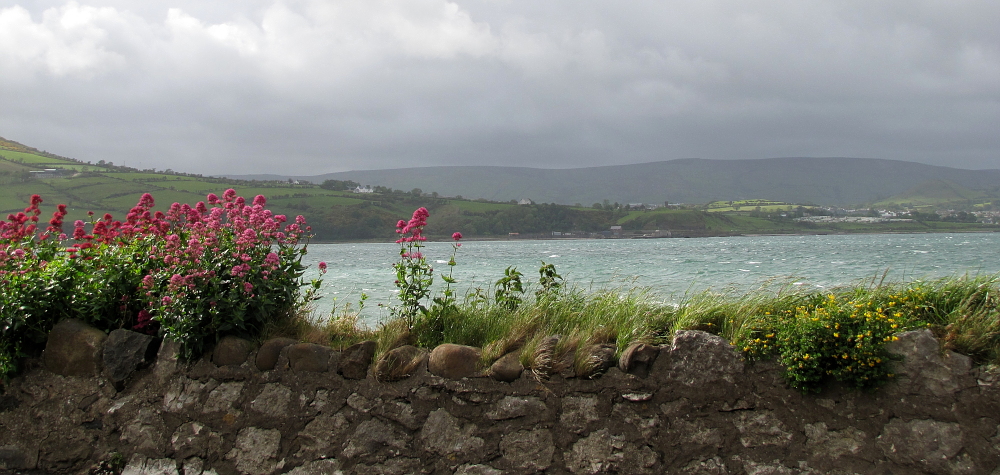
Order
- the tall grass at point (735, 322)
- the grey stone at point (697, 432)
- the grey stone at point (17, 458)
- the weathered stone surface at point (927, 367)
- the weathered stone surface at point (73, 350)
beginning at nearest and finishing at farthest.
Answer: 1. the weathered stone surface at point (927, 367)
2. the tall grass at point (735, 322)
3. the grey stone at point (697, 432)
4. the grey stone at point (17, 458)
5. the weathered stone surface at point (73, 350)

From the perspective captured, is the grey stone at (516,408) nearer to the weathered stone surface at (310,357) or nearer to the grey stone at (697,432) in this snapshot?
the grey stone at (697,432)

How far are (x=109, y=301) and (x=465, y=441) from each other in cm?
335

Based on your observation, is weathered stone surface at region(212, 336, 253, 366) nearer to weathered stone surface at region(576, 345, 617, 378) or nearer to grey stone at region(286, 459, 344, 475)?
grey stone at region(286, 459, 344, 475)

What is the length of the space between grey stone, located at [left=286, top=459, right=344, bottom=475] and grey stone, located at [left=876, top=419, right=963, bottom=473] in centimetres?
375

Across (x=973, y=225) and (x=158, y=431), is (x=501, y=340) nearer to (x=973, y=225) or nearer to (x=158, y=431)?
(x=158, y=431)

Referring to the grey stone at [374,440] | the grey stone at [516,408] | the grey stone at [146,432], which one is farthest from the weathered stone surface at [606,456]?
the grey stone at [146,432]

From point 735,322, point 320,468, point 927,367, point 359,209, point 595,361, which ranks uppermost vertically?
point 735,322

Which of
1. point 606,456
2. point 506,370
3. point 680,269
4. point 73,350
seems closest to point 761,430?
point 606,456

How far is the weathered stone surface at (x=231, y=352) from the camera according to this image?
515 centimetres

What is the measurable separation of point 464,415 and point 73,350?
3.34 m

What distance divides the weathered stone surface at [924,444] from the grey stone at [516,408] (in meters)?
2.26

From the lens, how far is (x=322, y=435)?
15.9 feet

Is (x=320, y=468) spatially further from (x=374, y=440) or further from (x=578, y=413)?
(x=578, y=413)

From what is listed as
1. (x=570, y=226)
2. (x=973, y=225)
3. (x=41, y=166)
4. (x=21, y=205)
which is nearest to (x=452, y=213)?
(x=570, y=226)
